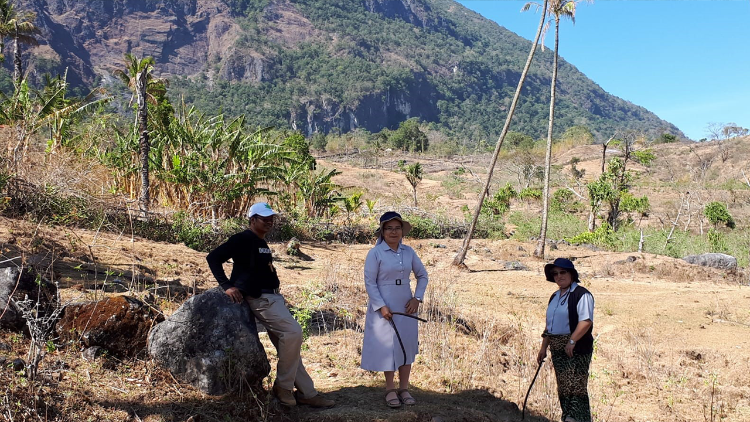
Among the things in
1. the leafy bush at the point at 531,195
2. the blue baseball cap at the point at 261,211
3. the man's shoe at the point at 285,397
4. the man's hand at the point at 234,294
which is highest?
the leafy bush at the point at 531,195

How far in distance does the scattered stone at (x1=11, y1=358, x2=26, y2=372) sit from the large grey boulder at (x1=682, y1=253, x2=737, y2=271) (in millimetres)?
14495

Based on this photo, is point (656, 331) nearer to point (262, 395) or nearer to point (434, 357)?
point (434, 357)

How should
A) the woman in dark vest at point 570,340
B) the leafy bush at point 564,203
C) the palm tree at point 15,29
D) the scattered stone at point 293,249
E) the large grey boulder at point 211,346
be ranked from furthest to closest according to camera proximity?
the leafy bush at point 564,203, the palm tree at point 15,29, the scattered stone at point 293,249, the large grey boulder at point 211,346, the woman in dark vest at point 570,340

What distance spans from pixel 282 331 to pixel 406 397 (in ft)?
3.59

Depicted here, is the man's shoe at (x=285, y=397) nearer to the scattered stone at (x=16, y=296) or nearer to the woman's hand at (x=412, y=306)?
the woman's hand at (x=412, y=306)

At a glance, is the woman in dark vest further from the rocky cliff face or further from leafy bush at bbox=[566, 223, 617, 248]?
the rocky cliff face

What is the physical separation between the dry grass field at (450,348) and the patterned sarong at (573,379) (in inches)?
24.8

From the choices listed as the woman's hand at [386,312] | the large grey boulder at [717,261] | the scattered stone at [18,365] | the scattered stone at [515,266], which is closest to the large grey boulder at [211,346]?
the scattered stone at [18,365]

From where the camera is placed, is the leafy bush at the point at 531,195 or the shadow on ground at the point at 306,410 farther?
the leafy bush at the point at 531,195

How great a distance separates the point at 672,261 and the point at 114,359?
540 inches

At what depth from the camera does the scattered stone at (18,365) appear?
129 inches

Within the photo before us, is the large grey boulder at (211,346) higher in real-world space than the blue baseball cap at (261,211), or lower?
lower

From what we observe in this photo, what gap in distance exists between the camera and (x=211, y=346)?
11.5 ft

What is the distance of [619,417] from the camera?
181 inches
